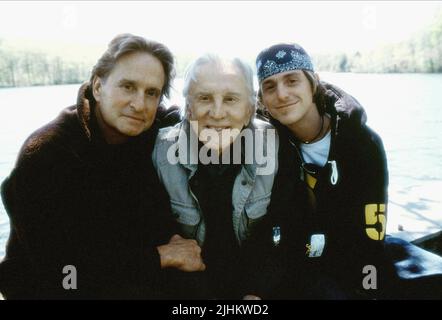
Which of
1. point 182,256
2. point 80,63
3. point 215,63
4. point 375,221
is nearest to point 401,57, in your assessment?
point 80,63

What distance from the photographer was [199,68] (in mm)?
2223

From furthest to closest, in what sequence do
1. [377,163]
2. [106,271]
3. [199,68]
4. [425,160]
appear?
[425,160] → [377,163] → [199,68] → [106,271]

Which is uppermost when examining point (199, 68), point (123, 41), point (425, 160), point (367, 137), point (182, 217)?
point (123, 41)

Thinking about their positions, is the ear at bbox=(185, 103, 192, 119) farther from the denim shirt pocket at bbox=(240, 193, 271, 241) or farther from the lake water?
the denim shirt pocket at bbox=(240, 193, 271, 241)

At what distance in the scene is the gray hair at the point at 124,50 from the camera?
7.39ft

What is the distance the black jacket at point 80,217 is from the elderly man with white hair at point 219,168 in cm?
16

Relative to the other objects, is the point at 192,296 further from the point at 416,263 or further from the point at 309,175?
the point at 416,263

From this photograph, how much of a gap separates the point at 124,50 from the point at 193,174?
32.9 inches

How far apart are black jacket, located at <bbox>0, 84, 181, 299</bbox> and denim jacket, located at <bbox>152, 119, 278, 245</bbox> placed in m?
0.09

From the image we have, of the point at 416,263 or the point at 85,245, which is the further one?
the point at 416,263

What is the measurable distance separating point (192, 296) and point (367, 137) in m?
1.45

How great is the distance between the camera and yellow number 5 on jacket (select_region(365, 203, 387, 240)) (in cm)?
235

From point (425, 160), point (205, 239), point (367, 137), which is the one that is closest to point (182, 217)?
point (205, 239)

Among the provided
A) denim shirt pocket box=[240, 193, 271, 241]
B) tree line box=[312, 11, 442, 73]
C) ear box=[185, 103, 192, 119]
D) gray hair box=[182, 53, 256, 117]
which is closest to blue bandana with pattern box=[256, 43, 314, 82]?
gray hair box=[182, 53, 256, 117]
